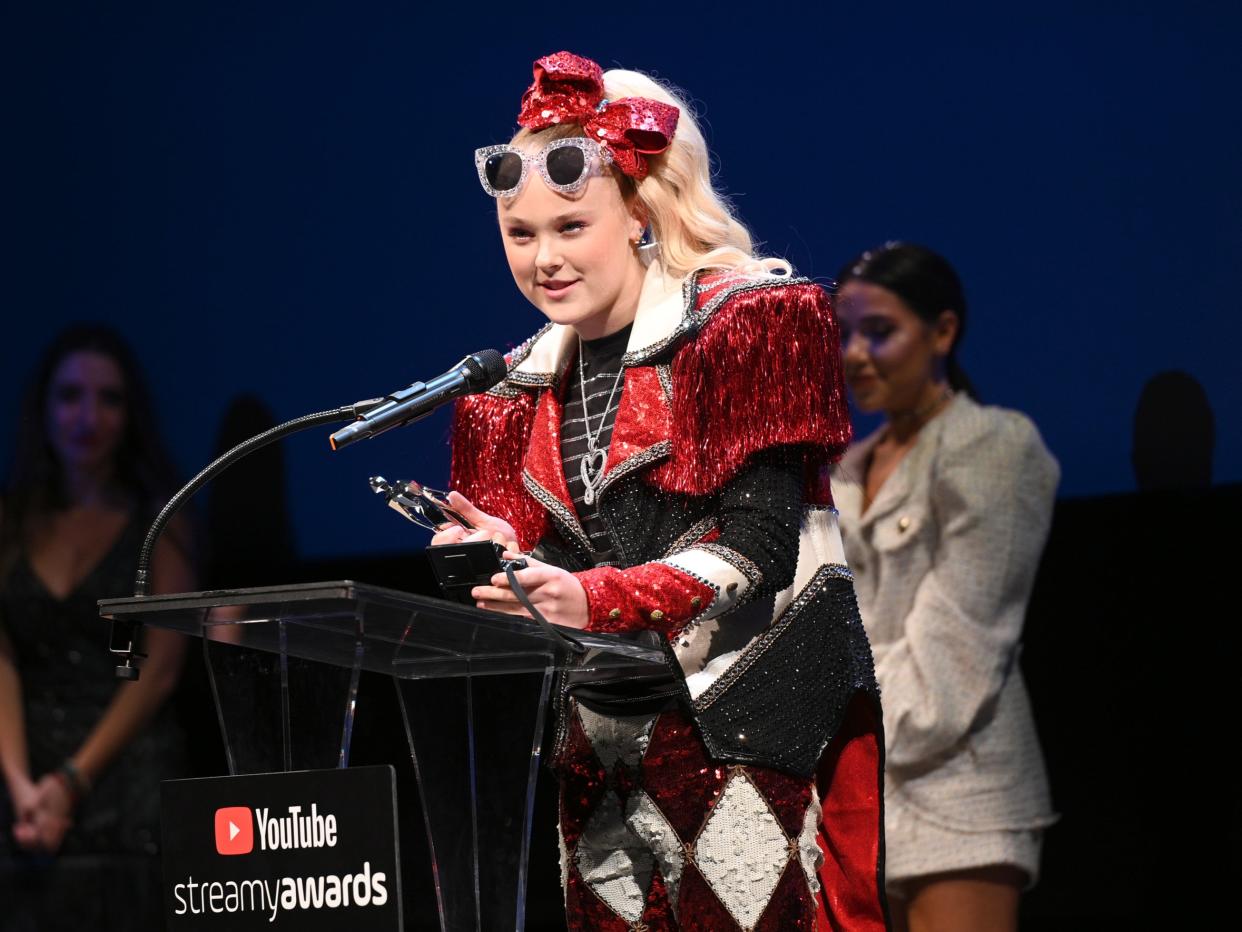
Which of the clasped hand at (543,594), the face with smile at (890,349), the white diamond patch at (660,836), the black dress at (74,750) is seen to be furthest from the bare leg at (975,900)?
the clasped hand at (543,594)

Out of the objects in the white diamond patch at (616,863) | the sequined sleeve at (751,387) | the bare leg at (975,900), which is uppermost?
the sequined sleeve at (751,387)

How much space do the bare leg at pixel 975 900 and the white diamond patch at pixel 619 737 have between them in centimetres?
140

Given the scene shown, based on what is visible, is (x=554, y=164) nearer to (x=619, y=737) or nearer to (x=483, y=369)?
(x=483, y=369)

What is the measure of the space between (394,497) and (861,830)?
2.07 ft

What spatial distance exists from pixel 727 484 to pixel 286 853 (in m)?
0.61

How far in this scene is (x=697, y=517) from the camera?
71.7 inches

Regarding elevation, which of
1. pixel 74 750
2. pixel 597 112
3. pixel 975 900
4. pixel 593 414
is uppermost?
pixel 597 112

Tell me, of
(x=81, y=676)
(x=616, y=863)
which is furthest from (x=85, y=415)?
(x=616, y=863)

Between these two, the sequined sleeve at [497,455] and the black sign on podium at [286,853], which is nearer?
the black sign on podium at [286,853]

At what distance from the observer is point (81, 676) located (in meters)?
3.30

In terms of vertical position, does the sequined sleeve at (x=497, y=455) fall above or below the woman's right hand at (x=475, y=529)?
above

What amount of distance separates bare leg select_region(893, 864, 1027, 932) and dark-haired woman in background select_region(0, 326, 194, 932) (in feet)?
4.86

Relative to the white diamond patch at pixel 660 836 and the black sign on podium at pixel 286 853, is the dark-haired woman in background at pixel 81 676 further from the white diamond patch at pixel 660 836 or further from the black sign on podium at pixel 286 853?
the black sign on podium at pixel 286 853

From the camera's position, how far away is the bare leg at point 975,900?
2.96 meters
